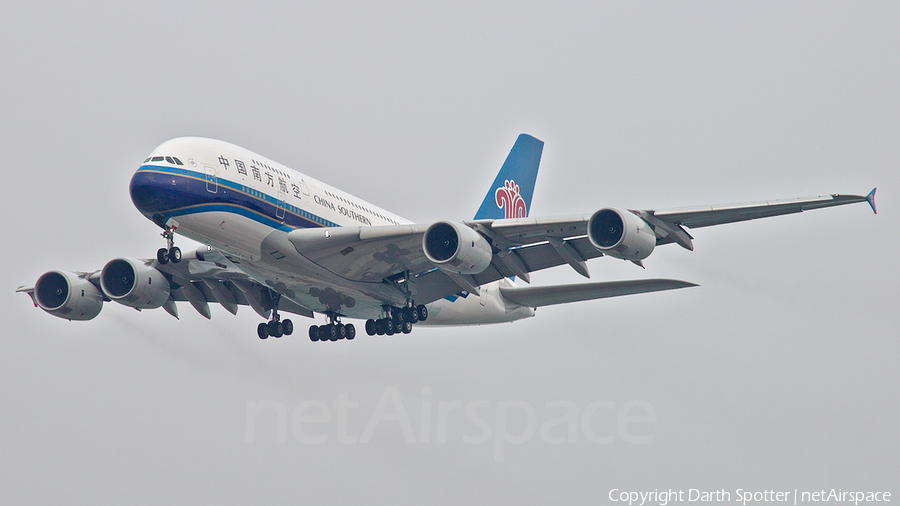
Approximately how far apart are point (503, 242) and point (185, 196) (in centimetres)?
929

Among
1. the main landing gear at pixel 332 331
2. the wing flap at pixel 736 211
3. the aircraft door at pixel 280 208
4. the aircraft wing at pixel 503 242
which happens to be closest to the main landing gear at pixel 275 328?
the main landing gear at pixel 332 331

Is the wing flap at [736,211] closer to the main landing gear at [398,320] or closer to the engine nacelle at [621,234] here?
the engine nacelle at [621,234]

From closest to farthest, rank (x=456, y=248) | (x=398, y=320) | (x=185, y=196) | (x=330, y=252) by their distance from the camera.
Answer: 1. (x=185, y=196)
2. (x=456, y=248)
3. (x=330, y=252)
4. (x=398, y=320)

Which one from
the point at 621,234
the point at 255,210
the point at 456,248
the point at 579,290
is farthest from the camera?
the point at 579,290

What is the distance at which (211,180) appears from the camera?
95.8ft

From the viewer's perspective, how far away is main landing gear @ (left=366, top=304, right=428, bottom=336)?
117 feet

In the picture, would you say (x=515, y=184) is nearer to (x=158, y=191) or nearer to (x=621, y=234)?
(x=621, y=234)

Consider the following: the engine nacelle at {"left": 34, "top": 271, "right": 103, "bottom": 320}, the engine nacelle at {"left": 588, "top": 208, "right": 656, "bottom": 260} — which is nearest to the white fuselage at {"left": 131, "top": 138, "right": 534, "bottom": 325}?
the engine nacelle at {"left": 34, "top": 271, "right": 103, "bottom": 320}

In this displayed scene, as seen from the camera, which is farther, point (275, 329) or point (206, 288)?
Result: point (206, 288)

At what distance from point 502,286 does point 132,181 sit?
14882 millimetres

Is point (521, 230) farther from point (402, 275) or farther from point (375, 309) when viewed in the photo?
point (375, 309)

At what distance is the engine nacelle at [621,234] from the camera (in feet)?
92.2

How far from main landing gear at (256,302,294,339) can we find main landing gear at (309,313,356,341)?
86 centimetres

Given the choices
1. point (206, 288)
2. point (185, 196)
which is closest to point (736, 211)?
point (185, 196)
